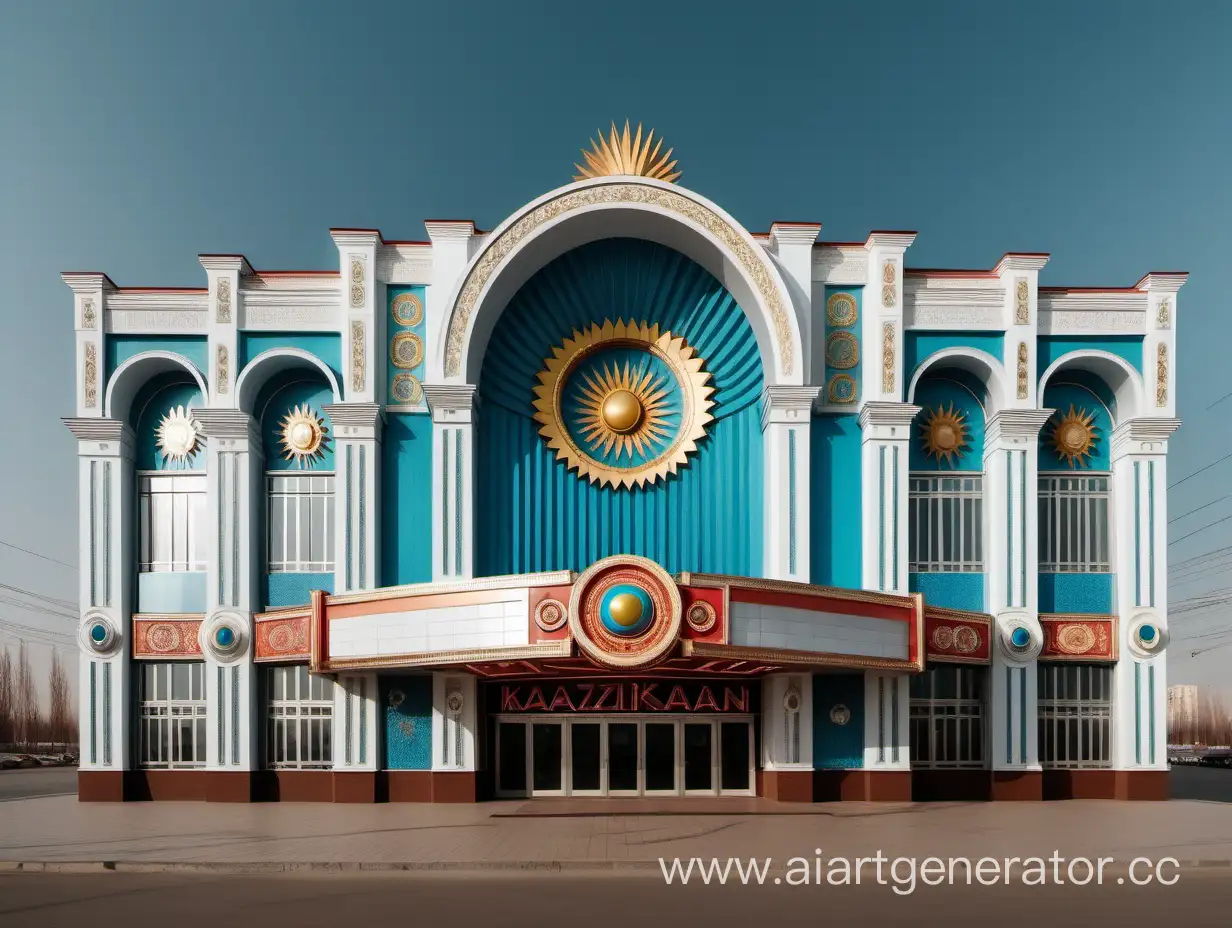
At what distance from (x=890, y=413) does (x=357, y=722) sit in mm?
12591

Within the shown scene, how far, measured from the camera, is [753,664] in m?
19.3

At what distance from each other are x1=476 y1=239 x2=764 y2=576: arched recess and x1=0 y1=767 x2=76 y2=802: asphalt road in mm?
12025

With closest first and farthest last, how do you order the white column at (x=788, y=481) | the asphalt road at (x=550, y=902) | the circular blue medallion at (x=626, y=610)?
the asphalt road at (x=550, y=902)
the circular blue medallion at (x=626, y=610)
the white column at (x=788, y=481)

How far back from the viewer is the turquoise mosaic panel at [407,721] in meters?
21.3

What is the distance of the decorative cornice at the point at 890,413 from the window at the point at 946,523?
1525mm

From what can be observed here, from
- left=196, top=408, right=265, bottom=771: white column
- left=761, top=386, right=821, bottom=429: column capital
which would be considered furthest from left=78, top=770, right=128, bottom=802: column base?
left=761, top=386, right=821, bottom=429: column capital

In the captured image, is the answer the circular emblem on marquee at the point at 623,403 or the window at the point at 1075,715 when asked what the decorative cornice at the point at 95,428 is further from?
the window at the point at 1075,715

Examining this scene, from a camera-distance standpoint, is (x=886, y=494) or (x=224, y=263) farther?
(x=224, y=263)

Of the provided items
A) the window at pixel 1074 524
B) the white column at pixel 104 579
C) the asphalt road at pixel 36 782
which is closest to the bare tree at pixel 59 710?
the asphalt road at pixel 36 782

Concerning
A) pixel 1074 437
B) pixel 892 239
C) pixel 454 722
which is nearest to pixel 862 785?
pixel 454 722

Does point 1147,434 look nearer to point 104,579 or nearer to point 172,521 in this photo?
point 172,521

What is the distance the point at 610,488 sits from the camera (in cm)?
2258

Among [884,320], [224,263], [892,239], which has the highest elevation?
[892,239]

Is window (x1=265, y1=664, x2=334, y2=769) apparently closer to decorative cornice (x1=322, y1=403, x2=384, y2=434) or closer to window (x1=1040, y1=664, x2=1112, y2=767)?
decorative cornice (x1=322, y1=403, x2=384, y2=434)
